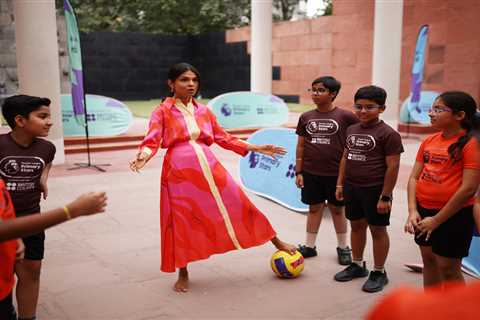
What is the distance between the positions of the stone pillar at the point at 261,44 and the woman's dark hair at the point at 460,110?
13.9 m

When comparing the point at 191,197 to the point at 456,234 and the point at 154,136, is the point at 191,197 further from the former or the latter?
the point at 456,234

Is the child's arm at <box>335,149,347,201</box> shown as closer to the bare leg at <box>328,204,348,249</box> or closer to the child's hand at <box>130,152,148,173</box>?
the bare leg at <box>328,204,348,249</box>

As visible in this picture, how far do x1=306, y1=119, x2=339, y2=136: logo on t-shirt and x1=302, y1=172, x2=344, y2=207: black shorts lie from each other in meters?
0.37

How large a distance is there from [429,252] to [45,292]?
109 inches

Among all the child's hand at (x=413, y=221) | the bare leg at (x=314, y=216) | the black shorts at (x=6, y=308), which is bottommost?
the bare leg at (x=314, y=216)

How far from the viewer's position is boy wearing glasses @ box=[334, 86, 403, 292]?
369 centimetres

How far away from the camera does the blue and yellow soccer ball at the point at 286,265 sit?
13.5 ft

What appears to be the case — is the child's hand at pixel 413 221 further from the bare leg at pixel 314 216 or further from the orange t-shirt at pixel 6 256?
the orange t-shirt at pixel 6 256

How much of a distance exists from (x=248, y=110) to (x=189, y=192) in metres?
9.77

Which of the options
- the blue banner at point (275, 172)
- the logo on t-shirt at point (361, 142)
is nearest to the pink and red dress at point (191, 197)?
the logo on t-shirt at point (361, 142)

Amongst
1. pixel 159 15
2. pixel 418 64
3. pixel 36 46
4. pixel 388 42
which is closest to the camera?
pixel 36 46

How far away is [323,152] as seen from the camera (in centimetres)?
438

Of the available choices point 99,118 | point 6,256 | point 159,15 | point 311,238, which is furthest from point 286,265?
point 159,15

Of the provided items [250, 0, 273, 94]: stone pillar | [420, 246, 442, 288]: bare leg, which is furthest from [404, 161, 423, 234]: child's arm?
[250, 0, 273, 94]: stone pillar
